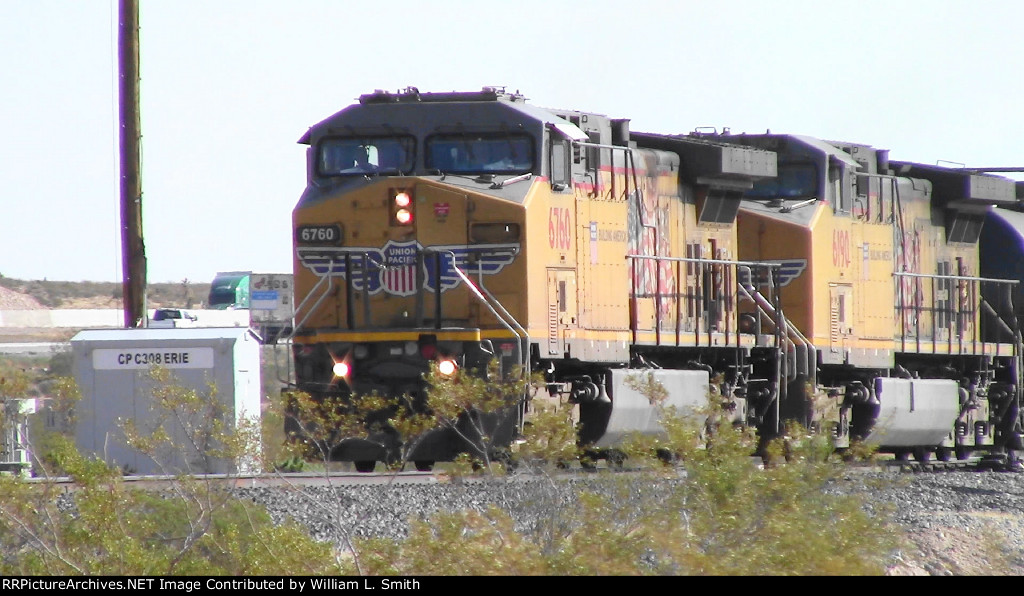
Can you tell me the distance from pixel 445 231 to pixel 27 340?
50.1 metres

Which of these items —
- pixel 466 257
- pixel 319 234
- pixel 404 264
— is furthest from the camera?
pixel 319 234

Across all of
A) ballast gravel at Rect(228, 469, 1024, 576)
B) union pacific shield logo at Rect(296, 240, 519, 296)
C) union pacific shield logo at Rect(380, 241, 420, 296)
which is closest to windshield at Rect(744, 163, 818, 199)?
ballast gravel at Rect(228, 469, 1024, 576)

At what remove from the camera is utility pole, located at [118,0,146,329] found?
1880 centimetres

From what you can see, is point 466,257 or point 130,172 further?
point 130,172

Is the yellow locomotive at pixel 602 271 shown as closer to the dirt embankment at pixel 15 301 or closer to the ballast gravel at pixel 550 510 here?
the ballast gravel at pixel 550 510

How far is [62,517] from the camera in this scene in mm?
10438

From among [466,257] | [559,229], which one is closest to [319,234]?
[466,257]

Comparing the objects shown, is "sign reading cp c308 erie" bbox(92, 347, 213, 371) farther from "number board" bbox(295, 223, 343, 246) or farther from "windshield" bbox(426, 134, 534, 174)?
"windshield" bbox(426, 134, 534, 174)

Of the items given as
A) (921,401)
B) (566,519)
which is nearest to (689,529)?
(566,519)

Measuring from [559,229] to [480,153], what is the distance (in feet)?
3.49

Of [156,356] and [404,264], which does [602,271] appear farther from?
[156,356]

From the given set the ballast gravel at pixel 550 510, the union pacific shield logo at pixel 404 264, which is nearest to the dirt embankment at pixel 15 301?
the union pacific shield logo at pixel 404 264

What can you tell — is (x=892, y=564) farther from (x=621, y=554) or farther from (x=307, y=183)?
(x=307, y=183)

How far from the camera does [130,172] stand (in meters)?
19.0
